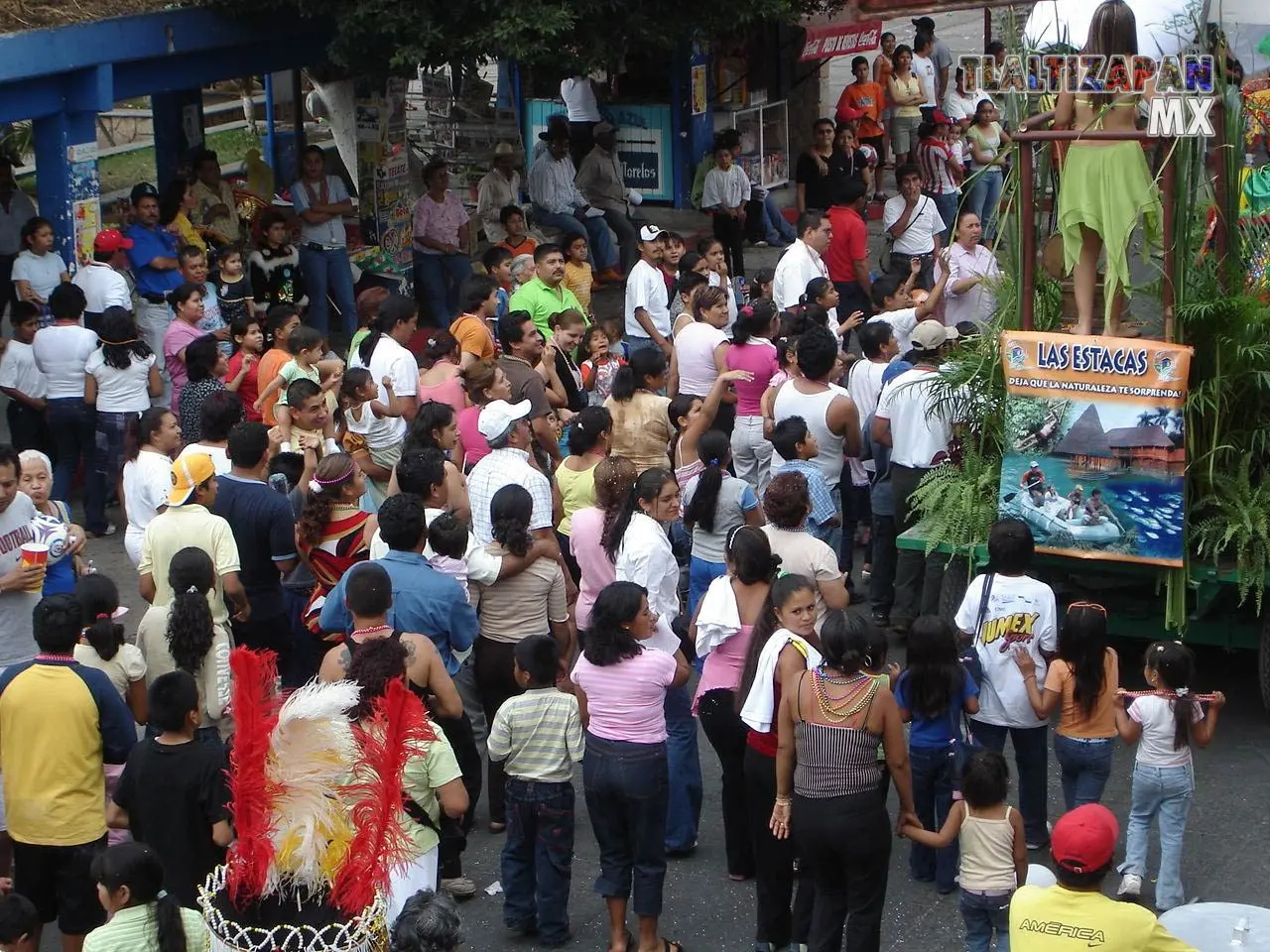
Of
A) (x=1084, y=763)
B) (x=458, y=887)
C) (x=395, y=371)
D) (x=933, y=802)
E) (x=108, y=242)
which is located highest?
(x=108, y=242)

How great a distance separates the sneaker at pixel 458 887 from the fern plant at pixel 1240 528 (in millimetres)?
3454

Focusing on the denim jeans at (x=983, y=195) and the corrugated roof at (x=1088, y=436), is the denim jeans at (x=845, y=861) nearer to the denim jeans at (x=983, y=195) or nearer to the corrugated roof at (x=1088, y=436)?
the corrugated roof at (x=1088, y=436)

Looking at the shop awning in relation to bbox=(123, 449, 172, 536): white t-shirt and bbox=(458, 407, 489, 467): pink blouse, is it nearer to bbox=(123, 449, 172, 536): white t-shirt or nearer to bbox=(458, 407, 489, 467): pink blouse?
bbox=(458, 407, 489, 467): pink blouse

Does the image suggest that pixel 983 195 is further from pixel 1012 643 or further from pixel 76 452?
pixel 1012 643

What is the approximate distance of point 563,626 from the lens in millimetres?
7301

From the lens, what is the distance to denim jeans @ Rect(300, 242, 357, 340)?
13609 mm

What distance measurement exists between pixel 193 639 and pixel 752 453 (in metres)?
3.91

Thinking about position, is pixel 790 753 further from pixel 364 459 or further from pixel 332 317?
pixel 332 317

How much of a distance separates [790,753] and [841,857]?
38 cm

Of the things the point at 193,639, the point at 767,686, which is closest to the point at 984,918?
the point at 767,686

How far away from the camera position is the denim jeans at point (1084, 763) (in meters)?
6.51

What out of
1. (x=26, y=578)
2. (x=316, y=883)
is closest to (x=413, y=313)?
(x=26, y=578)

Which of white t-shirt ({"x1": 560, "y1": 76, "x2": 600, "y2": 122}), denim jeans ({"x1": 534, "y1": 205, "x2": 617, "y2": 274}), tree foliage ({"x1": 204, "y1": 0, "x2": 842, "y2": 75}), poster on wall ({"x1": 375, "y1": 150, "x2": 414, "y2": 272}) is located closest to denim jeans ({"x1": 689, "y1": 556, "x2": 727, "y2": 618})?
tree foliage ({"x1": 204, "y1": 0, "x2": 842, "y2": 75})

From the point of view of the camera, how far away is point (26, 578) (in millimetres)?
6875
